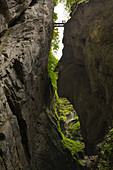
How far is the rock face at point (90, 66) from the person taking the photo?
10055 mm

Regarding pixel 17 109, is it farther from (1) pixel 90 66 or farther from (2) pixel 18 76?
(1) pixel 90 66

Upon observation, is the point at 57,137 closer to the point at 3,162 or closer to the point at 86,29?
the point at 3,162

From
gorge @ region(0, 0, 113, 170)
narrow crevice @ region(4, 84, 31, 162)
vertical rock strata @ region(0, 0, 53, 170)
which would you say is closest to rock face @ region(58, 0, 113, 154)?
gorge @ region(0, 0, 113, 170)

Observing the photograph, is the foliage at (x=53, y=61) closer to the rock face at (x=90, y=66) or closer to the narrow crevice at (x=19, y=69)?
the rock face at (x=90, y=66)

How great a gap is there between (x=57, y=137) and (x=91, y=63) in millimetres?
5912

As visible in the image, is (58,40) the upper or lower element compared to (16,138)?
upper

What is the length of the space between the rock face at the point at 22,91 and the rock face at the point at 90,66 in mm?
3649

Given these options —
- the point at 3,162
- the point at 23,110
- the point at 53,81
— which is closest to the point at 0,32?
the point at 23,110

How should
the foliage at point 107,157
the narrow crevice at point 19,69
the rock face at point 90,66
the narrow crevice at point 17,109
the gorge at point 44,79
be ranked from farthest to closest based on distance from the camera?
the rock face at point 90,66
the foliage at point 107,157
the narrow crevice at point 19,69
the gorge at point 44,79
the narrow crevice at point 17,109

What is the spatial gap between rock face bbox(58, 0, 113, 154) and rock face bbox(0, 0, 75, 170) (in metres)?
3.65

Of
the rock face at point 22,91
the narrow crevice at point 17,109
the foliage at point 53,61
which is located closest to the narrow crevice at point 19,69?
the rock face at point 22,91

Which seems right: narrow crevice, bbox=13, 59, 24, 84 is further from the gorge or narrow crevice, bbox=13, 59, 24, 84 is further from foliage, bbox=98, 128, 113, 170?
foliage, bbox=98, 128, 113, 170

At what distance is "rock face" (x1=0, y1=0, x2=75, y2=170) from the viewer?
5082 mm

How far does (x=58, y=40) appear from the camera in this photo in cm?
1231
